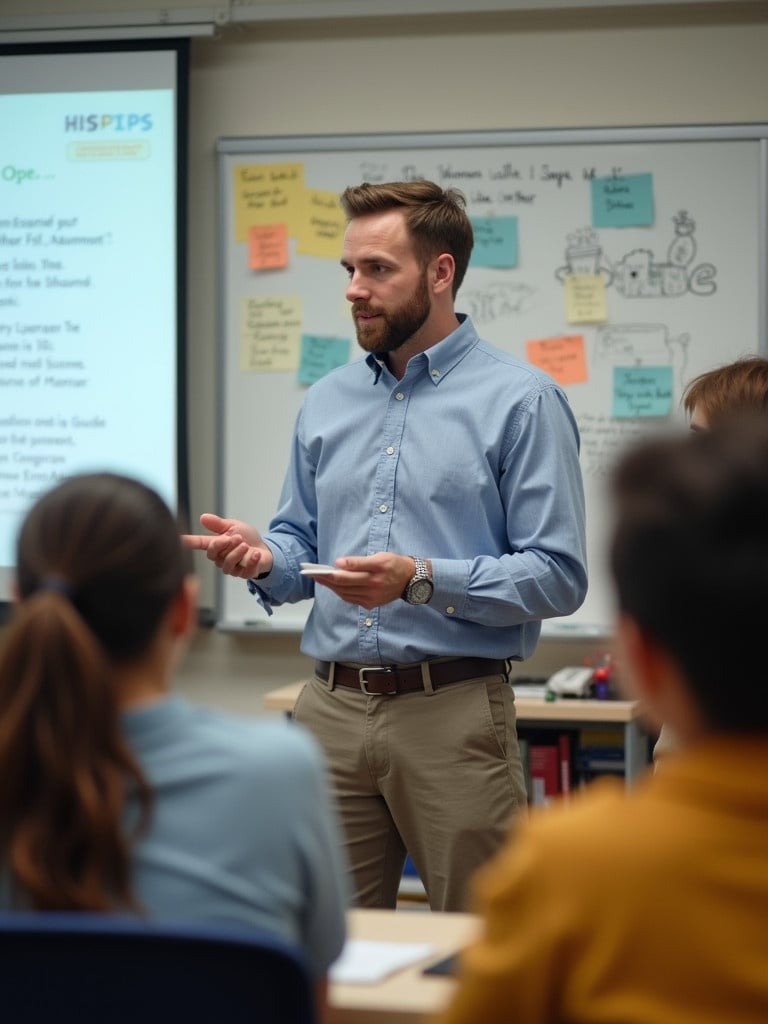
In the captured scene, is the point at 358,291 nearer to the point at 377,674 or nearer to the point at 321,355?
the point at 377,674

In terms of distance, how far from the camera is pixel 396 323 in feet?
8.11

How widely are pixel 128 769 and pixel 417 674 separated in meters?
1.26

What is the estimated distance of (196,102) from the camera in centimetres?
404

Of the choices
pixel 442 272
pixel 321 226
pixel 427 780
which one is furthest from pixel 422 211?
pixel 321 226

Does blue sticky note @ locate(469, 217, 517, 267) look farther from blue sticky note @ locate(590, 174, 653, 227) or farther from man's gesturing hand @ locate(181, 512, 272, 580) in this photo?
man's gesturing hand @ locate(181, 512, 272, 580)

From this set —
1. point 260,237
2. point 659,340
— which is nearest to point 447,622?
point 659,340

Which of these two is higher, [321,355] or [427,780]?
[321,355]

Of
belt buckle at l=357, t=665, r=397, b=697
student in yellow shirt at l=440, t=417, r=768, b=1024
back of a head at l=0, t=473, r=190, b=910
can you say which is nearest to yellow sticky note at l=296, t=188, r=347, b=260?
belt buckle at l=357, t=665, r=397, b=697

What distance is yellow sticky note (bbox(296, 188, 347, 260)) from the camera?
392 cm

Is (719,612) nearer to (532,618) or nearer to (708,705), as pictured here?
(708,705)

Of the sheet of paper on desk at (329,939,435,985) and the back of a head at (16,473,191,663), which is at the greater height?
the back of a head at (16,473,191,663)

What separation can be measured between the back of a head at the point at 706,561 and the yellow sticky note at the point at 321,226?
3091 millimetres

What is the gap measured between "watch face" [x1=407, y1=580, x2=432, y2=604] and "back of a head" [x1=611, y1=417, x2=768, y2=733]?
126 cm

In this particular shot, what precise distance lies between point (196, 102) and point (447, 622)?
241 centimetres
